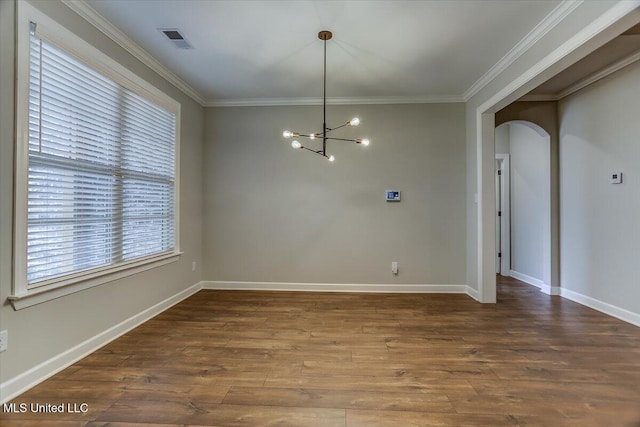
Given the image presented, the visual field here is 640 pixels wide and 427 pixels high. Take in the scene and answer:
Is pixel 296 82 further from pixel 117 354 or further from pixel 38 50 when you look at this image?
pixel 117 354

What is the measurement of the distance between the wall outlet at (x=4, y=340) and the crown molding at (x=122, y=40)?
2339mm

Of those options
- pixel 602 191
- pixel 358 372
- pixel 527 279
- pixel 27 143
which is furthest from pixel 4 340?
pixel 527 279

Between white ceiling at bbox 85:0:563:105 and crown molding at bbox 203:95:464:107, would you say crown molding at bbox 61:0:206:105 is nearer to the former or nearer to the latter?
white ceiling at bbox 85:0:563:105

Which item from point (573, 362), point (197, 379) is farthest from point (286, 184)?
point (573, 362)

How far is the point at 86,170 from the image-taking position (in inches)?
94.0

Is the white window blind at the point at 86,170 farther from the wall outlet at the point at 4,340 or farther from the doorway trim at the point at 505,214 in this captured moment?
the doorway trim at the point at 505,214

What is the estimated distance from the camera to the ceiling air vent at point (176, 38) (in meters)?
2.63

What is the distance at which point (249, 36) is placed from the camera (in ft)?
8.89

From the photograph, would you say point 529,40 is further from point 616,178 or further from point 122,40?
point 122,40

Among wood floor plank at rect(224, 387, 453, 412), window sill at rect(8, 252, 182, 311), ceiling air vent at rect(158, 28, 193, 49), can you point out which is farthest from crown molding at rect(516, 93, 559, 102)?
window sill at rect(8, 252, 182, 311)

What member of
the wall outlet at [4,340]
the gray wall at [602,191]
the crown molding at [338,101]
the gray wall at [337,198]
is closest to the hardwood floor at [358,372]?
the wall outlet at [4,340]

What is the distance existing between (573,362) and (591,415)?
701 millimetres

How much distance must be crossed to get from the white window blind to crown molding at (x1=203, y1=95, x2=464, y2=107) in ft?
3.76

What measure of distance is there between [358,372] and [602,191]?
352 cm
